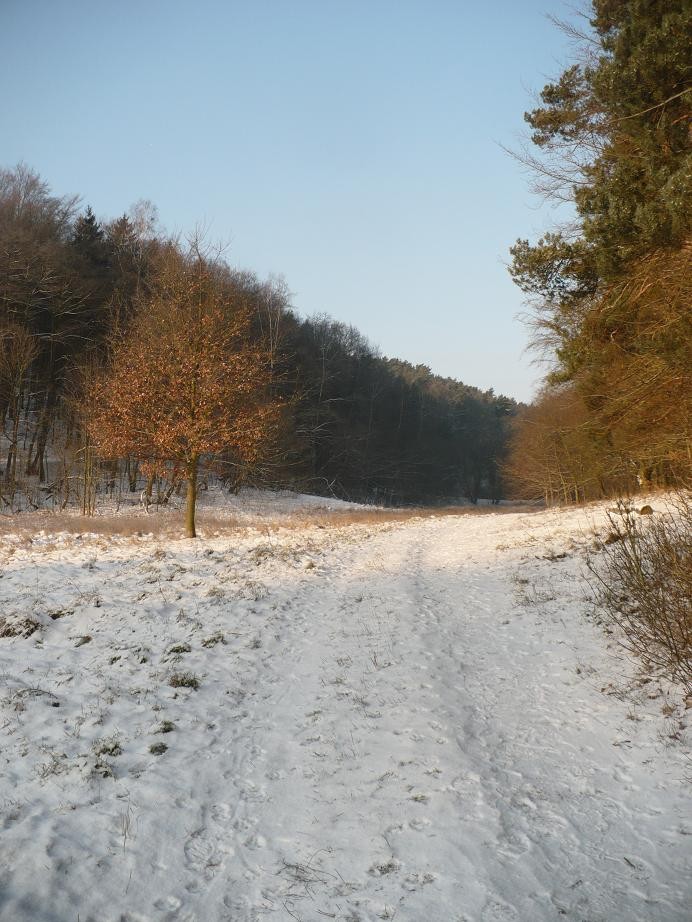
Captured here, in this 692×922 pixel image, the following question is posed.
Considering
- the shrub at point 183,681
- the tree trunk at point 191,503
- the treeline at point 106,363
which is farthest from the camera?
the treeline at point 106,363

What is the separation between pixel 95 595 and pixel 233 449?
11289mm

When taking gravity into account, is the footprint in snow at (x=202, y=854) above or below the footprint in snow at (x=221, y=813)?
below

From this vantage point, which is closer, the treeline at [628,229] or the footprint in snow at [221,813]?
the footprint in snow at [221,813]

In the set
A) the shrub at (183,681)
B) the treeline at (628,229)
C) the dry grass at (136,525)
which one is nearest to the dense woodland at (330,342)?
the treeline at (628,229)

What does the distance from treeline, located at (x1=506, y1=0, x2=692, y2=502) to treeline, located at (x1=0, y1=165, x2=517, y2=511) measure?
1242 centimetres

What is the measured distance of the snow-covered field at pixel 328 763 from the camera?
352 cm

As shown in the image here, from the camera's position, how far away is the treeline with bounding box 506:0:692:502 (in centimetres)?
791

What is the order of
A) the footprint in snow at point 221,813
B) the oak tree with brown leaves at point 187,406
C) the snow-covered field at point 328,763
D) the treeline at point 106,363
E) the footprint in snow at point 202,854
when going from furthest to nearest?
1. the treeline at point 106,363
2. the oak tree with brown leaves at point 187,406
3. the footprint in snow at point 221,813
4. the footprint in snow at point 202,854
5. the snow-covered field at point 328,763

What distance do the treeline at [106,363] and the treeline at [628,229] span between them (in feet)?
40.7

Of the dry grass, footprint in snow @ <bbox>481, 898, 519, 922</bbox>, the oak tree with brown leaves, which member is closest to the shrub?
footprint in snow @ <bbox>481, 898, 519, 922</bbox>

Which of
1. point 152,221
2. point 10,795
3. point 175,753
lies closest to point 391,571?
point 175,753

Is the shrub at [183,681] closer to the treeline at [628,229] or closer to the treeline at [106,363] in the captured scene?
the treeline at [628,229]

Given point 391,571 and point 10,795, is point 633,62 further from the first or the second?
point 10,795

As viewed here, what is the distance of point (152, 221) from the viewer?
4284 centimetres
